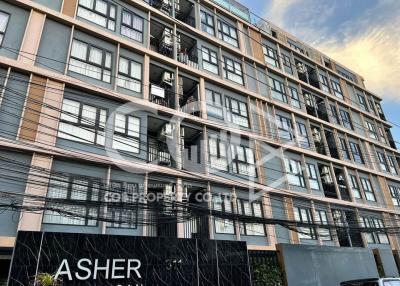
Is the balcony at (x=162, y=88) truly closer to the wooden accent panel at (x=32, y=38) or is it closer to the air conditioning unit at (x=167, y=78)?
the air conditioning unit at (x=167, y=78)

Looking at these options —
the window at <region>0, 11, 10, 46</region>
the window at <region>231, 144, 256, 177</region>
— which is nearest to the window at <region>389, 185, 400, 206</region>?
the window at <region>231, 144, 256, 177</region>

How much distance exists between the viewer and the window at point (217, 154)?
504 inches

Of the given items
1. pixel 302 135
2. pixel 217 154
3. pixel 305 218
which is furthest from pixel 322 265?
pixel 302 135

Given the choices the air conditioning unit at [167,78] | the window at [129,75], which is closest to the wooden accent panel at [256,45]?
the air conditioning unit at [167,78]

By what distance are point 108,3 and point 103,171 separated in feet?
24.6

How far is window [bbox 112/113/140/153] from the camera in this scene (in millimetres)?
10500

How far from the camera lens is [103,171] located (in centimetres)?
988

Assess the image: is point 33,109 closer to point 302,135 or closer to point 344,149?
point 302,135

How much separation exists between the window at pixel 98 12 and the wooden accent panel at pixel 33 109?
3717 mm

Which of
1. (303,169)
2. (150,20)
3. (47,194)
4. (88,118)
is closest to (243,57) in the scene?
(150,20)

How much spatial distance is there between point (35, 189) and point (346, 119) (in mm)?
20334

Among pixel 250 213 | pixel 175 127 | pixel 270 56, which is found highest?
pixel 270 56

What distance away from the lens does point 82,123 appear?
10.0 m

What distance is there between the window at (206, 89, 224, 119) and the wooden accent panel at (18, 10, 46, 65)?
7081 millimetres
